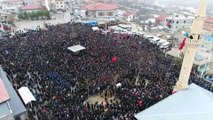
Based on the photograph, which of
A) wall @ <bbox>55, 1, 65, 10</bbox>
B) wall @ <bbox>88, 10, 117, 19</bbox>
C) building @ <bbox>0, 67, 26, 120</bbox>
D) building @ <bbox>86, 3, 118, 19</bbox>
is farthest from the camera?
wall @ <bbox>55, 1, 65, 10</bbox>

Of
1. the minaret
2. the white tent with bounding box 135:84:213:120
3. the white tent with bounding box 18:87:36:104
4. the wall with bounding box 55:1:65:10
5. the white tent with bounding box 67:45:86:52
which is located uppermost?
the wall with bounding box 55:1:65:10

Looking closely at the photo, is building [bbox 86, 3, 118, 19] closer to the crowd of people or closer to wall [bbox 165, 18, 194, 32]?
wall [bbox 165, 18, 194, 32]

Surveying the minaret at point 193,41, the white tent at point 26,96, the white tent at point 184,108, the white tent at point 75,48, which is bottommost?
the white tent at point 26,96

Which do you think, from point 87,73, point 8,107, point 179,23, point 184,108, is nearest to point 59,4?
point 179,23

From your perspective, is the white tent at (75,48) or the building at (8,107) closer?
the building at (8,107)

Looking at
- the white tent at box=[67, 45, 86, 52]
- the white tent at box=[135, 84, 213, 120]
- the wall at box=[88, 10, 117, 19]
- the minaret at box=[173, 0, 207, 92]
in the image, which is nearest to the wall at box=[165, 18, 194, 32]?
the wall at box=[88, 10, 117, 19]

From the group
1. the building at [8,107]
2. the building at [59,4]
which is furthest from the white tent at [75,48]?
the building at [59,4]

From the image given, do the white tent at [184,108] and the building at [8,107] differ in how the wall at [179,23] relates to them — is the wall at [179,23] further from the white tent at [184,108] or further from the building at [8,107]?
the building at [8,107]
